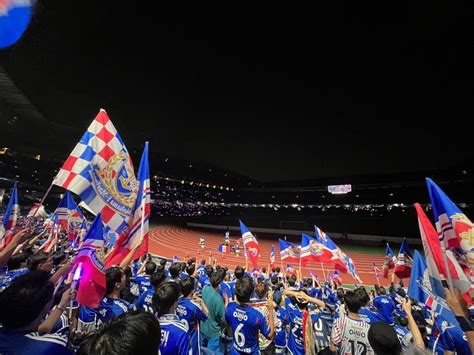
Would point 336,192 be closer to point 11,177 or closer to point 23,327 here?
point 23,327

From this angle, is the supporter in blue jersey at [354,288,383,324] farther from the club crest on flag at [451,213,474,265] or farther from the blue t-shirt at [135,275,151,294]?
the blue t-shirt at [135,275,151,294]

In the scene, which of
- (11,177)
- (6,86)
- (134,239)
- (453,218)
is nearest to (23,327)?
(134,239)

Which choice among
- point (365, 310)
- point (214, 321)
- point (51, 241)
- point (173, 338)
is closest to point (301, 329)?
point (365, 310)

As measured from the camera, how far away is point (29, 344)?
1397 mm

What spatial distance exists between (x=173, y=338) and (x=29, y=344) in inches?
40.0

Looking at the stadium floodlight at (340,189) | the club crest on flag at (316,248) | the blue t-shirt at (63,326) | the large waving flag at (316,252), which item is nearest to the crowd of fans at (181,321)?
the blue t-shirt at (63,326)

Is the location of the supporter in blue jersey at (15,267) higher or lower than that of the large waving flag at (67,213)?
lower

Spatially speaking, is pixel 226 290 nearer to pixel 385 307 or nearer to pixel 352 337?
pixel 352 337

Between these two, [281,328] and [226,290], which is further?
[226,290]

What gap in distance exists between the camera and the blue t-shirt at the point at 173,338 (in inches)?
76.9

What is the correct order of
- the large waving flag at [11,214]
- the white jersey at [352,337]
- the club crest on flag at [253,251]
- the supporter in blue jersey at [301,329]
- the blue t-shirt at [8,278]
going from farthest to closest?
the club crest on flag at [253,251] → the large waving flag at [11,214] → the supporter in blue jersey at [301,329] → the blue t-shirt at [8,278] → the white jersey at [352,337]

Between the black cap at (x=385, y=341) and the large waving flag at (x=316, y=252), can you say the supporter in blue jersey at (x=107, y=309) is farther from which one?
the large waving flag at (x=316, y=252)

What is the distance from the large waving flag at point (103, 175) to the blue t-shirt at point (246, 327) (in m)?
1.90

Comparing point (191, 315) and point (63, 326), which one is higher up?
point (191, 315)
